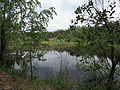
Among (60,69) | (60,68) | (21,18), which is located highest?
(21,18)

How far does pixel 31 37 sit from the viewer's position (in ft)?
14.9

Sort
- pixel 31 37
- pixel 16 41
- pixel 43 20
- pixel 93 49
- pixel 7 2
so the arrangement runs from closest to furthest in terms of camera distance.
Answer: pixel 93 49
pixel 7 2
pixel 43 20
pixel 31 37
pixel 16 41

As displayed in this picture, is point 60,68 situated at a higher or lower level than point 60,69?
lower

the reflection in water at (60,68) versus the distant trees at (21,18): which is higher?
the distant trees at (21,18)

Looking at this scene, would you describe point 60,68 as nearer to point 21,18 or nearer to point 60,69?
point 60,69

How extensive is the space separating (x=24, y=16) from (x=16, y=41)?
129cm

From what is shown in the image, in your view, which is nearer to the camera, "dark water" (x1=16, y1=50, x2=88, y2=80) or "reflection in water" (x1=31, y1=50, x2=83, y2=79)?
"dark water" (x1=16, y1=50, x2=88, y2=80)

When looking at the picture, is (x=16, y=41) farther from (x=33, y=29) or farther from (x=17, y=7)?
(x=17, y=7)

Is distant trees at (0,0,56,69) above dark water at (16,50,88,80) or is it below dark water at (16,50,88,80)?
above

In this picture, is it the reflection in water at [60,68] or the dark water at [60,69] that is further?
the reflection in water at [60,68]

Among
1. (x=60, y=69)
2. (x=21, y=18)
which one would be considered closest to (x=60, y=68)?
(x=60, y=69)

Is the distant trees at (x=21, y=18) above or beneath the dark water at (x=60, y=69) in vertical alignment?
above

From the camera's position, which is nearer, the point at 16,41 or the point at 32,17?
the point at 32,17

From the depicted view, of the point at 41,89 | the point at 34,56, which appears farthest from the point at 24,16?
the point at 41,89
